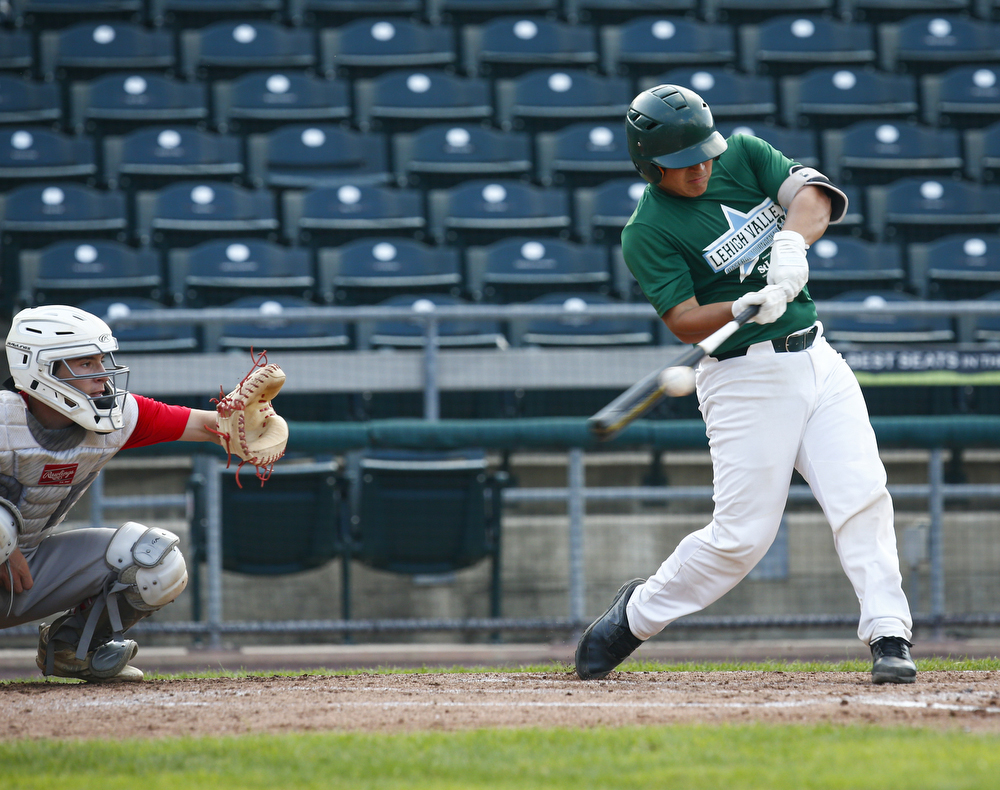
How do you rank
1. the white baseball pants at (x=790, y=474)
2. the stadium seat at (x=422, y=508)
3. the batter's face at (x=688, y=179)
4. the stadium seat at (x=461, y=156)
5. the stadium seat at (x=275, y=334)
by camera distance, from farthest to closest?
the stadium seat at (x=461, y=156)
the stadium seat at (x=275, y=334)
the stadium seat at (x=422, y=508)
the batter's face at (x=688, y=179)
the white baseball pants at (x=790, y=474)

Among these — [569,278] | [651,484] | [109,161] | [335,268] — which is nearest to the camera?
[651,484]

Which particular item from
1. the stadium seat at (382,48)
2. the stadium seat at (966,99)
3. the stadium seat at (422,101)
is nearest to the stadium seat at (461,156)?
the stadium seat at (422,101)

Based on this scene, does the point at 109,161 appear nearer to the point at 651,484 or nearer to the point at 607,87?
the point at 607,87

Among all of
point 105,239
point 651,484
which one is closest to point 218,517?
point 651,484

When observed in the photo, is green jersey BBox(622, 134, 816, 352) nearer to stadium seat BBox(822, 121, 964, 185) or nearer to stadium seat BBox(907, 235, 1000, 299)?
stadium seat BBox(907, 235, 1000, 299)

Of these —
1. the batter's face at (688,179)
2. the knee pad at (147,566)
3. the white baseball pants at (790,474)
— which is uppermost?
the batter's face at (688,179)

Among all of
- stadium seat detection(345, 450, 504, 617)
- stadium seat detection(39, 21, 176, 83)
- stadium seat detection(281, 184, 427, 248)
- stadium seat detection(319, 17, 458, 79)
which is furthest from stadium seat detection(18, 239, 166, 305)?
stadium seat detection(345, 450, 504, 617)

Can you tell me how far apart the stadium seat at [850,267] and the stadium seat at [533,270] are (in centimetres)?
147

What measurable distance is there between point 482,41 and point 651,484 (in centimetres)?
571

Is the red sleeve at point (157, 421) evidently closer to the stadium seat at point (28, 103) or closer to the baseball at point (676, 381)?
the baseball at point (676, 381)

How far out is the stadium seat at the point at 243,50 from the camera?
973cm

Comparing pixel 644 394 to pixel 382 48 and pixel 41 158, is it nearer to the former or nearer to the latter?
pixel 41 158

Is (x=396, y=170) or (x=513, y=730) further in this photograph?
(x=396, y=170)

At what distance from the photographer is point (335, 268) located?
8164mm
